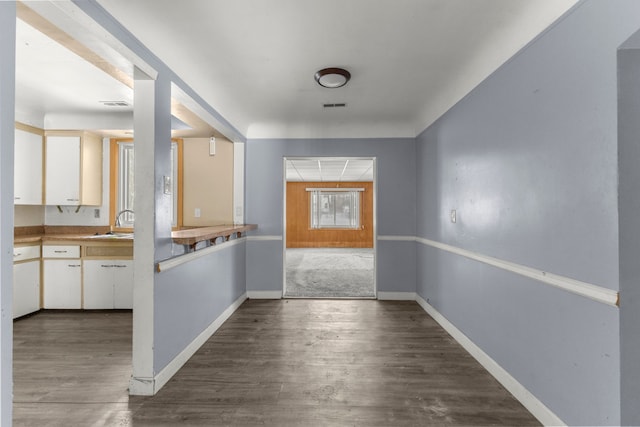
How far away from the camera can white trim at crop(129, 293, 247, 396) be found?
2165mm

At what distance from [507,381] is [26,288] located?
495cm

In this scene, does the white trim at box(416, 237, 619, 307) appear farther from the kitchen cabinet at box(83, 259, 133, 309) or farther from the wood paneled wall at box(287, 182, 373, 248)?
the wood paneled wall at box(287, 182, 373, 248)

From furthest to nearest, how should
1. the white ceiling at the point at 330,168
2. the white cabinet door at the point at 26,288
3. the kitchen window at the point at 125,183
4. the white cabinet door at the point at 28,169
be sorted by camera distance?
1. the white ceiling at the point at 330,168
2. the kitchen window at the point at 125,183
3. the white cabinet door at the point at 28,169
4. the white cabinet door at the point at 26,288

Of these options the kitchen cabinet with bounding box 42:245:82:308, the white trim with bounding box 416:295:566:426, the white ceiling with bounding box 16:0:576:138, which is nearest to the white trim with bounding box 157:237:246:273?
the white ceiling with bounding box 16:0:576:138

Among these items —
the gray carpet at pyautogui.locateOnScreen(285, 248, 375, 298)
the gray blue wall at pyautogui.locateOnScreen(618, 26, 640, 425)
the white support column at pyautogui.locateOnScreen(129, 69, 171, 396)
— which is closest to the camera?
the gray blue wall at pyautogui.locateOnScreen(618, 26, 640, 425)

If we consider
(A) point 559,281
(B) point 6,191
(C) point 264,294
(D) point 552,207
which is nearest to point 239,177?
(C) point 264,294

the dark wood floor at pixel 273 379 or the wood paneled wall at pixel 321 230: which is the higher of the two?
the wood paneled wall at pixel 321 230

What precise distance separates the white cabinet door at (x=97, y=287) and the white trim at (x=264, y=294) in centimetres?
171

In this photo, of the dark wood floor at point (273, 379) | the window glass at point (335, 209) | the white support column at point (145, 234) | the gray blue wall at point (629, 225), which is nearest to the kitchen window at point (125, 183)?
the dark wood floor at point (273, 379)

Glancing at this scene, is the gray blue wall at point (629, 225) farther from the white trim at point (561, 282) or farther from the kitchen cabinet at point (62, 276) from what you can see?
the kitchen cabinet at point (62, 276)

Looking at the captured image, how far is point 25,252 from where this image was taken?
3.69m

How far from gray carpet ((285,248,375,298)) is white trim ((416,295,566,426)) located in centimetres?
175

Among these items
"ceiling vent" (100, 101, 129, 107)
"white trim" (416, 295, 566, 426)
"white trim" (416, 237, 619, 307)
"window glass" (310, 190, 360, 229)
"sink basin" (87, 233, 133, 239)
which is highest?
"ceiling vent" (100, 101, 129, 107)

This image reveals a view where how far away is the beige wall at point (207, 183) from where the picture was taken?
4434 millimetres
